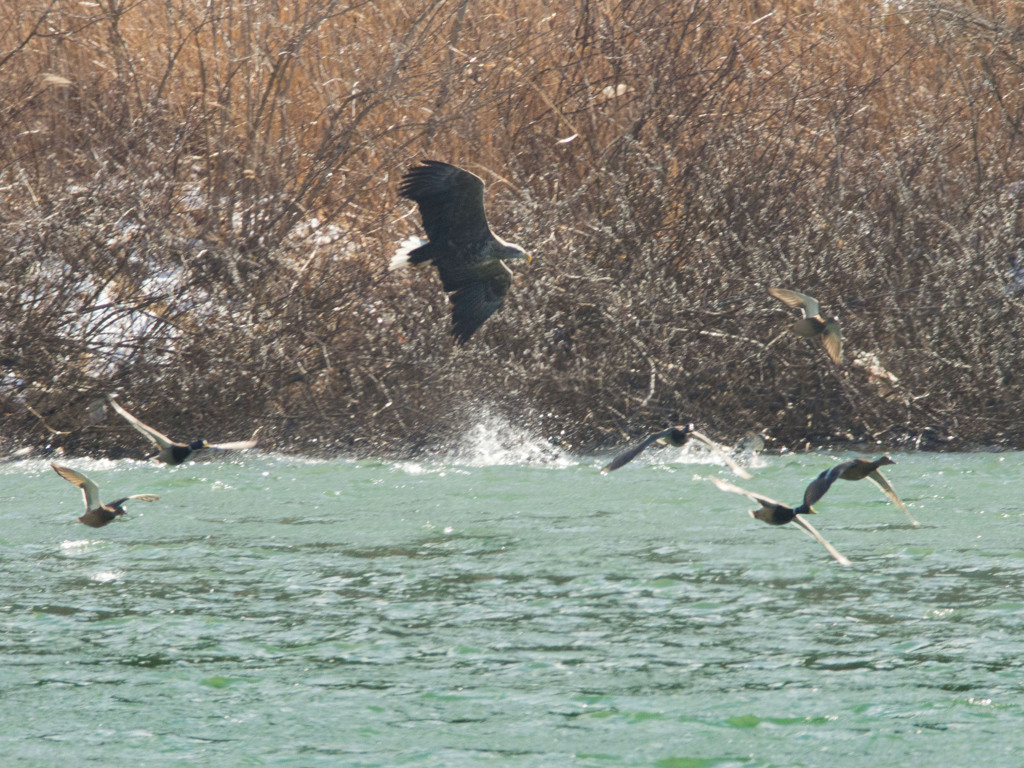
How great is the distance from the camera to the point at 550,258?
28.6 ft

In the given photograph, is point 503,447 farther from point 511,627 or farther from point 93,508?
point 511,627

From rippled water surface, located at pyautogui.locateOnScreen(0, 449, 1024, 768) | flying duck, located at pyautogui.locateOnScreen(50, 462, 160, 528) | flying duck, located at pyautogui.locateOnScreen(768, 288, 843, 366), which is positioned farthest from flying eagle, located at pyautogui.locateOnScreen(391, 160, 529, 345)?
flying duck, located at pyautogui.locateOnScreen(50, 462, 160, 528)

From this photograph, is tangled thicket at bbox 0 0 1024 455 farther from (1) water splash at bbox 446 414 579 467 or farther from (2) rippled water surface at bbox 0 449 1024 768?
(2) rippled water surface at bbox 0 449 1024 768

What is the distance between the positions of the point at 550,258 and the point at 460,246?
1.60 m

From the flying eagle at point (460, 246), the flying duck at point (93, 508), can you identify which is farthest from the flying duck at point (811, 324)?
the flying duck at point (93, 508)

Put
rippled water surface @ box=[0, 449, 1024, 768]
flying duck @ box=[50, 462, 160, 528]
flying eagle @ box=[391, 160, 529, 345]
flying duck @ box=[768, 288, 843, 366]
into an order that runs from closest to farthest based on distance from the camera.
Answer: rippled water surface @ box=[0, 449, 1024, 768]
flying duck @ box=[50, 462, 160, 528]
flying duck @ box=[768, 288, 843, 366]
flying eagle @ box=[391, 160, 529, 345]

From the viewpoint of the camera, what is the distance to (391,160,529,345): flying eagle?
22.7ft

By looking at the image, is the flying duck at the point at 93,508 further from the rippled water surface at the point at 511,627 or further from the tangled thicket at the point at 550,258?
the tangled thicket at the point at 550,258

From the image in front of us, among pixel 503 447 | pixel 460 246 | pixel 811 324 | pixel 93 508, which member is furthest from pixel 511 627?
pixel 503 447

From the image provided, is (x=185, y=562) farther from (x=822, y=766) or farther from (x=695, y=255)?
(x=695, y=255)

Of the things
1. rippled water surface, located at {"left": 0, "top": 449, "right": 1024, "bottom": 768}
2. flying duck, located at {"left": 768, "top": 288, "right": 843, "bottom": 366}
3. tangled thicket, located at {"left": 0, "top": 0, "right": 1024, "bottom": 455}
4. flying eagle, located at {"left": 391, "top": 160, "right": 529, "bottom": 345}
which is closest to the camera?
rippled water surface, located at {"left": 0, "top": 449, "right": 1024, "bottom": 768}

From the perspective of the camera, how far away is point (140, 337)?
8484 millimetres

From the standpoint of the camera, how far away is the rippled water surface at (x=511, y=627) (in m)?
3.95

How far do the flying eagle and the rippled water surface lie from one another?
912mm
